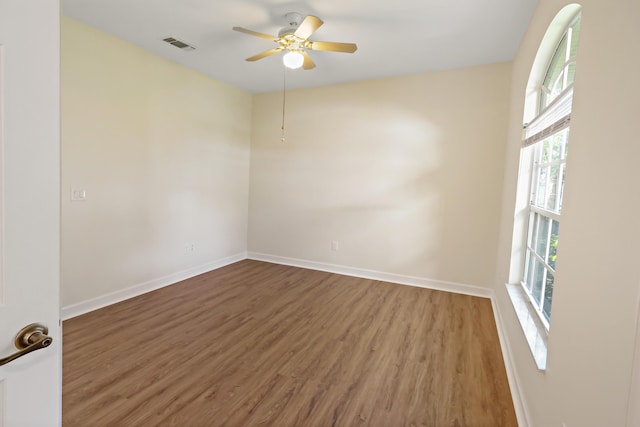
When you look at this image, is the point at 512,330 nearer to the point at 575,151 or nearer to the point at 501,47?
the point at 575,151

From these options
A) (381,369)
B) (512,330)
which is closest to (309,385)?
(381,369)

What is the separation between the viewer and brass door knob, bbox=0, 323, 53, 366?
746 millimetres

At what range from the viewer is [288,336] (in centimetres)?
276

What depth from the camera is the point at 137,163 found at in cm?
349

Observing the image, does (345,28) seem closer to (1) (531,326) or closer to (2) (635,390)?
(1) (531,326)

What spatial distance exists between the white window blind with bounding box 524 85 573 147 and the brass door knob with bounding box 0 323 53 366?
2.17 m

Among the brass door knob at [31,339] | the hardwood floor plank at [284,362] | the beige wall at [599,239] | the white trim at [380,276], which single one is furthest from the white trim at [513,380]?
the brass door knob at [31,339]

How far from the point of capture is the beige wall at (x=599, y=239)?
0.85 meters

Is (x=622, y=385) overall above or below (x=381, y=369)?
above

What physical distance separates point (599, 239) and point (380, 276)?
346cm

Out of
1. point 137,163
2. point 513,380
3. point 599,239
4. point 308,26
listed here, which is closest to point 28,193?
point 599,239

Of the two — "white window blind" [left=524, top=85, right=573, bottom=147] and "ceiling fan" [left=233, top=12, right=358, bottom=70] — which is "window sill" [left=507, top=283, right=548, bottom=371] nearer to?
"white window blind" [left=524, top=85, right=573, bottom=147]

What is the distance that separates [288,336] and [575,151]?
2362 mm

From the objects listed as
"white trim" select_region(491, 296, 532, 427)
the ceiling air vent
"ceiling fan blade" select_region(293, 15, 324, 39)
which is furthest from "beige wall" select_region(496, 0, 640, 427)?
the ceiling air vent
